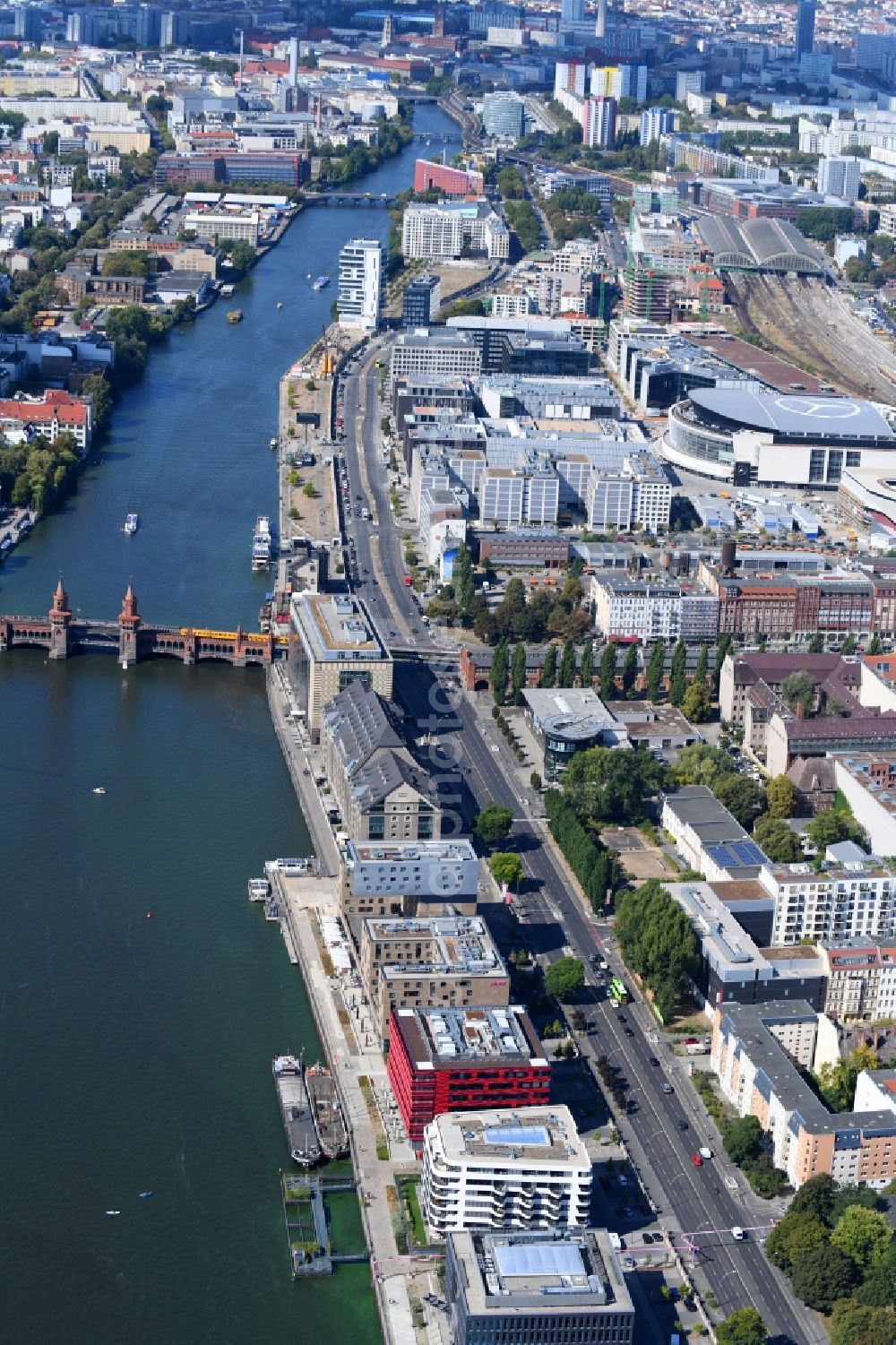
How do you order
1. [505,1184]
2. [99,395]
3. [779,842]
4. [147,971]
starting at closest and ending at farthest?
[505,1184]
[147,971]
[779,842]
[99,395]

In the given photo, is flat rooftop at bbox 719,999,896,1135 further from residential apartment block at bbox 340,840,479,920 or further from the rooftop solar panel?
residential apartment block at bbox 340,840,479,920

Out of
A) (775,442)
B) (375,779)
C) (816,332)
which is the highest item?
(375,779)

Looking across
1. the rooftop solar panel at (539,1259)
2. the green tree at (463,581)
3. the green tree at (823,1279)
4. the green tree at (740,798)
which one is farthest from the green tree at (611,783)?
the rooftop solar panel at (539,1259)

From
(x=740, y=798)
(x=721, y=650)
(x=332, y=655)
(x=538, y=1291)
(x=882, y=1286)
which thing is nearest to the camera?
(x=538, y=1291)

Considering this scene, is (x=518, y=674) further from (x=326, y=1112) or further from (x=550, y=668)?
(x=326, y=1112)

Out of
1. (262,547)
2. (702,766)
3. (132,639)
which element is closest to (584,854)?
(702,766)

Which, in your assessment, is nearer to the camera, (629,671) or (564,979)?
(564,979)
